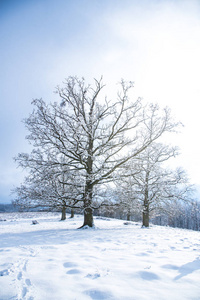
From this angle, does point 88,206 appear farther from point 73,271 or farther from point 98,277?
point 98,277

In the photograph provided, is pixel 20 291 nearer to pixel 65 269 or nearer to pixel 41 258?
pixel 65 269

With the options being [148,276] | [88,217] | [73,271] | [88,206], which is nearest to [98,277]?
[73,271]

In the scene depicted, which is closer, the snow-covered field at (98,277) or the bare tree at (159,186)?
the snow-covered field at (98,277)

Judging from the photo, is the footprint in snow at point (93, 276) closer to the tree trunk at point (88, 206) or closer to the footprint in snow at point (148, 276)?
the footprint in snow at point (148, 276)

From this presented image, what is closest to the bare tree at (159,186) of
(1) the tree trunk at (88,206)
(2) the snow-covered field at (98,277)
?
(1) the tree trunk at (88,206)

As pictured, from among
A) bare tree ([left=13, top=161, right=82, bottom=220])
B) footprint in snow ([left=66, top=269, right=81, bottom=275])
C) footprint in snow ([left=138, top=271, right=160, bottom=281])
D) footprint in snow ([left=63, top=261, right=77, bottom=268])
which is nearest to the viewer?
footprint in snow ([left=138, top=271, right=160, bottom=281])

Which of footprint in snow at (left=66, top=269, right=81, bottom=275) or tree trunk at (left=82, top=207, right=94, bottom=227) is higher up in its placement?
footprint in snow at (left=66, top=269, right=81, bottom=275)

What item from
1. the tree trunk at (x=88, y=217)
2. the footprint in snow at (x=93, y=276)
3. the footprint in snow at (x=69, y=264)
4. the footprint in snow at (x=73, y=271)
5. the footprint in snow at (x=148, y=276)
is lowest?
the tree trunk at (x=88, y=217)

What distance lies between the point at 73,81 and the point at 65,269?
38.7 feet

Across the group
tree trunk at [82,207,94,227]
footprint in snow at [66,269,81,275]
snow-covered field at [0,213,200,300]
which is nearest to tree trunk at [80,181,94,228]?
tree trunk at [82,207,94,227]

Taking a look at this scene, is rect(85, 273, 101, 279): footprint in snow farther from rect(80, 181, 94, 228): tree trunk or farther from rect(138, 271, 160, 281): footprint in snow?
rect(80, 181, 94, 228): tree trunk

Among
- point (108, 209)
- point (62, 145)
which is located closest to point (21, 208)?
point (62, 145)

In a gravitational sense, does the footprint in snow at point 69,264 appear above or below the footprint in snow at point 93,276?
below

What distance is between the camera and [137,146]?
10.8 m
